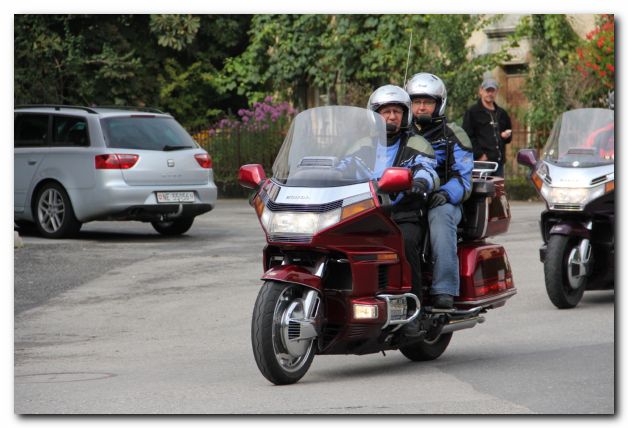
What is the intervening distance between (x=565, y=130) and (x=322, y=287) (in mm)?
4058

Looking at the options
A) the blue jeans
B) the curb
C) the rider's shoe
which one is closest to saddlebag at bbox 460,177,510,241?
the blue jeans

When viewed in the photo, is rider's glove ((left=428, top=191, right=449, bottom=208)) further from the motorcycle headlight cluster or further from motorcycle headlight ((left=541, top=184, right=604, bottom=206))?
motorcycle headlight ((left=541, top=184, right=604, bottom=206))

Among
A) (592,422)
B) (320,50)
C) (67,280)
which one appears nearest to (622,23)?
(592,422)

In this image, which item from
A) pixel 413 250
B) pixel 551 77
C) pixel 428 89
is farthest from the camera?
pixel 551 77

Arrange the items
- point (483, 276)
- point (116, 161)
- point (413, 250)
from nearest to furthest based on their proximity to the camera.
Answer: point (413, 250) < point (483, 276) < point (116, 161)

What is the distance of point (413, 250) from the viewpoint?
799 centimetres

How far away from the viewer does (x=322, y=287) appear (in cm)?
767

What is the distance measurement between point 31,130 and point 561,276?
27.2 feet

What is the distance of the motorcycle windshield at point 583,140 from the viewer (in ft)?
35.8

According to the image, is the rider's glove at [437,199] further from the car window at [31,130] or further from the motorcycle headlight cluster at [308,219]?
the car window at [31,130]

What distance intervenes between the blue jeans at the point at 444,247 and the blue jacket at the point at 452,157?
10cm

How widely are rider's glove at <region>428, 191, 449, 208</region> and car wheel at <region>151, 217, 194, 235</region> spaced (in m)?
9.72

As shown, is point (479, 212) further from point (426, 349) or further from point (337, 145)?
point (337, 145)

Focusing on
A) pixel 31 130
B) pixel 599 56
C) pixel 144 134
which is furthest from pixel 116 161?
pixel 599 56
